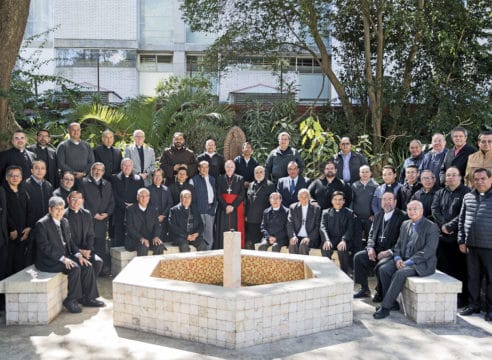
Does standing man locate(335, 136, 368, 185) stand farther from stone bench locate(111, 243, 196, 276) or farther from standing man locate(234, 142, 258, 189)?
stone bench locate(111, 243, 196, 276)

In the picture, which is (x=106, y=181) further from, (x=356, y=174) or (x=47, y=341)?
→ (x=356, y=174)

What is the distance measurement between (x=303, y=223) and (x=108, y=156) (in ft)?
11.5

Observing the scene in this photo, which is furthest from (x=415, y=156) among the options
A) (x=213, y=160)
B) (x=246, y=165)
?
(x=213, y=160)

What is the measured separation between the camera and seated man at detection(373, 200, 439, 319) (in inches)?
266

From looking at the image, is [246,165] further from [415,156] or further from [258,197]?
[415,156]

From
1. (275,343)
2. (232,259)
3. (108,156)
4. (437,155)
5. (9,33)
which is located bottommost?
(275,343)

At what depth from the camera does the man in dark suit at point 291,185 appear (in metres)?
9.27

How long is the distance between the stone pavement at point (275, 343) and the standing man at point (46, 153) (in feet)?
9.96

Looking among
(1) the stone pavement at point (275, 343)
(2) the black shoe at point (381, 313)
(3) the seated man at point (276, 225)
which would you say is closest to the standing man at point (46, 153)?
(1) the stone pavement at point (275, 343)

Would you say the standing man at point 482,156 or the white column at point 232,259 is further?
the standing man at point 482,156

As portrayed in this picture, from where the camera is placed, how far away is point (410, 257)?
6.95 meters

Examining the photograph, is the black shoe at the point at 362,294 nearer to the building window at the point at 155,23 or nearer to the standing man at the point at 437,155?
the standing man at the point at 437,155

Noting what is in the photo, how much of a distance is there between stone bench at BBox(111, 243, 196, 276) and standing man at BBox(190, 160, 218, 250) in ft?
2.18

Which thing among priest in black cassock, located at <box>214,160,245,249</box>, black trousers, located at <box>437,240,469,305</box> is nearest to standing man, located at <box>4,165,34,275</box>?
priest in black cassock, located at <box>214,160,245,249</box>
